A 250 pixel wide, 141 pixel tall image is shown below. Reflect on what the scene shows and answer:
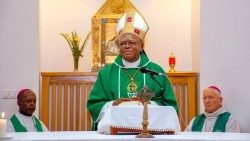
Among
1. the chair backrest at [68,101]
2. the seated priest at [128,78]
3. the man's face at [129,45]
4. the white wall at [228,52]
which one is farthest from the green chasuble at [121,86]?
the chair backrest at [68,101]

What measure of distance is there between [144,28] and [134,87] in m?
0.50

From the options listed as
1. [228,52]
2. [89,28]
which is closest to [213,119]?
[228,52]

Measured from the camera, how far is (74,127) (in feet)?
20.4

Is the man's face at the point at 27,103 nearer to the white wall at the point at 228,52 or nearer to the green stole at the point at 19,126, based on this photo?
the green stole at the point at 19,126

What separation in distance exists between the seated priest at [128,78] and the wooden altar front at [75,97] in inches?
70.2

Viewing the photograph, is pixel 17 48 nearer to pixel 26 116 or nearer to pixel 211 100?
pixel 26 116

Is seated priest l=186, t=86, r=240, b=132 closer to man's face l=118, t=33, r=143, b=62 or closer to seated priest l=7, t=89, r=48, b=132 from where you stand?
man's face l=118, t=33, r=143, b=62

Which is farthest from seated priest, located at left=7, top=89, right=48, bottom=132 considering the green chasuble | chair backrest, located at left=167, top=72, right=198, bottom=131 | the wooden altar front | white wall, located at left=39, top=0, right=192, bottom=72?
chair backrest, located at left=167, top=72, right=198, bottom=131

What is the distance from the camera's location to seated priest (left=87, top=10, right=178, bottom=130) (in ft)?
13.5

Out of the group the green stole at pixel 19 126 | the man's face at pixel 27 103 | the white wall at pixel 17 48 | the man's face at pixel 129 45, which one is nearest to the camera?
the man's face at pixel 129 45

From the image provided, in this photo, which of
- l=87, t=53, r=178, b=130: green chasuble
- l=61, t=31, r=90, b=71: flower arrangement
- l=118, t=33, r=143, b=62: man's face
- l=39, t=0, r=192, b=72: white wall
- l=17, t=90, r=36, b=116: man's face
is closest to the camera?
l=87, t=53, r=178, b=130: green chasuble

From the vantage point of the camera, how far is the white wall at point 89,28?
21.9ft

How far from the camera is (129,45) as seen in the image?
424cm

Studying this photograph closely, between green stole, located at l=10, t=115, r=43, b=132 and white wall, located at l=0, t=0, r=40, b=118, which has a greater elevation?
white wall, located at l=0, t=0, r=40, b=118
